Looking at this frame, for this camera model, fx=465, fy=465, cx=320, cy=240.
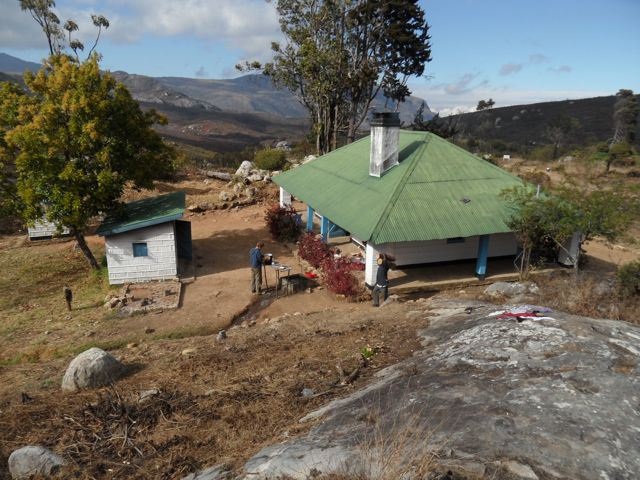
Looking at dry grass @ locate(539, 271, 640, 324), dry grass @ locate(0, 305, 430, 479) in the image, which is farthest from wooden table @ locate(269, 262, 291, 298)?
dry grass @ locate(539, 271, 640, 324)

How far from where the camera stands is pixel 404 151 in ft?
58.5

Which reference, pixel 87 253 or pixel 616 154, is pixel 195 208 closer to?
pixel 87 253

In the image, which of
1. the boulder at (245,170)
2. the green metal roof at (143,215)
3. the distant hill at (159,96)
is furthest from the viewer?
the distant hill at (159,96)

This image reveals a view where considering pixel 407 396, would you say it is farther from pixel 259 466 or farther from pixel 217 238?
pixel 217 238

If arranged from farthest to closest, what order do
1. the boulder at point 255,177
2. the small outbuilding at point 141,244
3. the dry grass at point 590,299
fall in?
the boulder at point 255,177 < the small outbuilding at point 141,244 < the dry grass at point 590,299

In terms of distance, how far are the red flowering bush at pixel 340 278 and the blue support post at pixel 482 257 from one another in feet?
13.7

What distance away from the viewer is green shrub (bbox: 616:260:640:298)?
12.0 meters

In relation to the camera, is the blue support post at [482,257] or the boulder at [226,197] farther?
the boulder at [226,197]

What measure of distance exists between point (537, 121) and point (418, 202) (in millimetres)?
80787

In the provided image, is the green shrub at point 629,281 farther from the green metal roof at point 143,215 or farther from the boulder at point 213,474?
the green metal roof at point 143,215

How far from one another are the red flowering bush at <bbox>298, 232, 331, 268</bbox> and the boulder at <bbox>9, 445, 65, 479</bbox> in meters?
11.9

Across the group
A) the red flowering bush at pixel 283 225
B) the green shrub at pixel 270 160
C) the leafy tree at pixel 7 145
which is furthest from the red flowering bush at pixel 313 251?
the green shrub at pixel 270 160

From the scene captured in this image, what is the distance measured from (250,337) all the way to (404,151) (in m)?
10.2

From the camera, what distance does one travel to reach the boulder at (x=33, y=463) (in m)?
5.79
